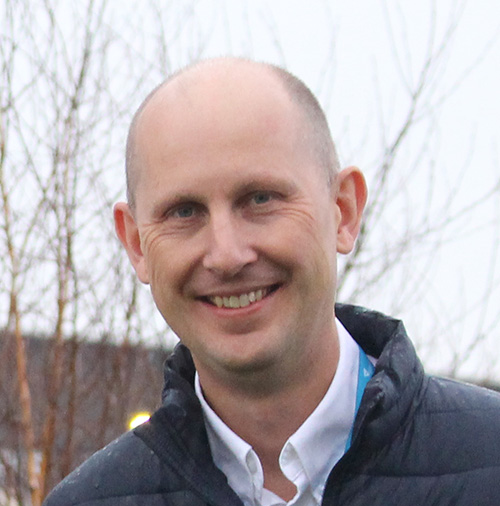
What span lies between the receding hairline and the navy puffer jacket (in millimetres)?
386

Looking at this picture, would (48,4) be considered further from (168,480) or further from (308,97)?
(168,480)

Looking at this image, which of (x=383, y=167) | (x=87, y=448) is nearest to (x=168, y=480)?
(x=383, y=167)

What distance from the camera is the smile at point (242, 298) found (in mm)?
2328

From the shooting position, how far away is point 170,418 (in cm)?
250

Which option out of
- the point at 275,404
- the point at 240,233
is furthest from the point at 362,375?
the point at 240,233

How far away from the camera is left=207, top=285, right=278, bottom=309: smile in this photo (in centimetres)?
233

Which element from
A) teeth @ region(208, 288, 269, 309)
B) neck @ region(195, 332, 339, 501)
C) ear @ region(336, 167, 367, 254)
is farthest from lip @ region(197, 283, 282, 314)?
ear @ region(336, 167, 367, 254)

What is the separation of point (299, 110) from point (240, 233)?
1.10 ft

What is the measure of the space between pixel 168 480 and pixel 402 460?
0.52 m

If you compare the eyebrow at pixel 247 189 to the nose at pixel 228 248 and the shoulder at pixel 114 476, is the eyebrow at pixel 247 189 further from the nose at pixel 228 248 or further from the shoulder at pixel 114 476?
the shoulder at pixel 114 476

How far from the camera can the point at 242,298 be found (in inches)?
91.7

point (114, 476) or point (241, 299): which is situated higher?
point (241, 299)

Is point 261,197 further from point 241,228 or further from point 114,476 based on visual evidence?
point 114,476

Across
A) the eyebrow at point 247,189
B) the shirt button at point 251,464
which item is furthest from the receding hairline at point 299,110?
the shirt button at point 251,464
